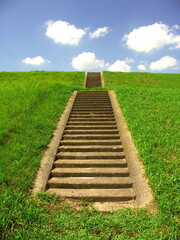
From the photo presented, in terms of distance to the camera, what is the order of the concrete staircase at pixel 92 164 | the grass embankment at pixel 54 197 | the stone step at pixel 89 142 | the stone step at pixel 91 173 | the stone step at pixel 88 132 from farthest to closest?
the stone step at pixel 88 132, the stone step at pixel 89 142, the stone step at pixel 91 173, the concrete staircase at pixel 92 164, the grass embankment at pixel 54 197

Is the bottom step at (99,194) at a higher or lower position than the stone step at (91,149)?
lower

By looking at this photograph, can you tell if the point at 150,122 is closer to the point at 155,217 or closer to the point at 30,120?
the point at 155,217

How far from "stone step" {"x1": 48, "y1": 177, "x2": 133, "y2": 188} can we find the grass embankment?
1.54 feet

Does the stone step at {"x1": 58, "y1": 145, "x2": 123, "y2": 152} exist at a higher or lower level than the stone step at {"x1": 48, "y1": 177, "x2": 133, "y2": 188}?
higher

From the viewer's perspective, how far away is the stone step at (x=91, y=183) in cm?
415

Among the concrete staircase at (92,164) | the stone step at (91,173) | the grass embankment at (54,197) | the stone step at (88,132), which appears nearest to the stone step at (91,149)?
the concrete staircase at (92,164)

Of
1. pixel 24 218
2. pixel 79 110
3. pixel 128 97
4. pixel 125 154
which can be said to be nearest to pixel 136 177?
pixel 125 154

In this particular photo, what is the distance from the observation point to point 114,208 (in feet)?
11.7

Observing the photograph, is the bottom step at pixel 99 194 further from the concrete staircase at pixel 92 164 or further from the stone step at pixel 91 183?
the stone step at pixel 91 183

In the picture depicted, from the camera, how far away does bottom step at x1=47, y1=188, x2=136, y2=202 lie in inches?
150

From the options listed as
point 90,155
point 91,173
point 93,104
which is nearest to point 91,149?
point 90,155

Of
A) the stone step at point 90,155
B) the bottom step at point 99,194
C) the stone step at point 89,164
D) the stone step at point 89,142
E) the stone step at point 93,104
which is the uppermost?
the stone step at point 93,104

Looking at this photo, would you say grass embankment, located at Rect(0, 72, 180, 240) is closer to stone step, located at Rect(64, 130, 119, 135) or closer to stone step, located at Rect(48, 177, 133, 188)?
stone step, located at Rect(48, 177, 133, 188)

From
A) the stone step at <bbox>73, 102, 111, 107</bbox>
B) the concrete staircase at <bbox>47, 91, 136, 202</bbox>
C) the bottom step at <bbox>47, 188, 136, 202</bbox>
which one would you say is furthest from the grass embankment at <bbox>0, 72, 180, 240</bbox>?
the stone step at <bbox>73, 102, 111, 107</bbox>
